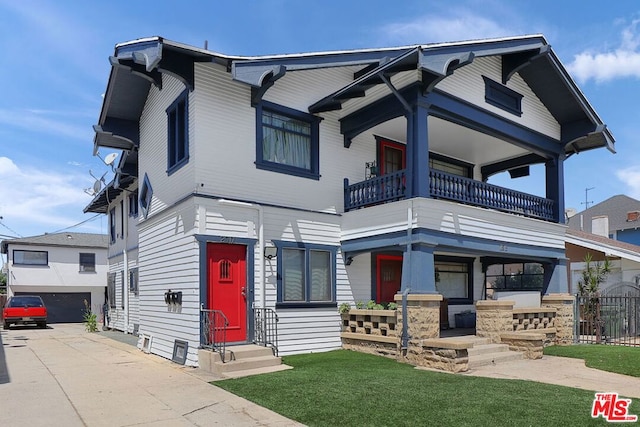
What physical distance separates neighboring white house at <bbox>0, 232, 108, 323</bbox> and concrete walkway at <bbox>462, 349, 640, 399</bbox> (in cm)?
2774

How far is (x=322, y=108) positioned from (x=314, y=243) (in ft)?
11.2

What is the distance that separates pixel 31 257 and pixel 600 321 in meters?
31.0

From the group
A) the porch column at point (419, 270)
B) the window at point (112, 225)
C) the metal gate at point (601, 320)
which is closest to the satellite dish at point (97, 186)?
the window at point (112, 225)

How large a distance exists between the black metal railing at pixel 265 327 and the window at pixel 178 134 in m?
3.80

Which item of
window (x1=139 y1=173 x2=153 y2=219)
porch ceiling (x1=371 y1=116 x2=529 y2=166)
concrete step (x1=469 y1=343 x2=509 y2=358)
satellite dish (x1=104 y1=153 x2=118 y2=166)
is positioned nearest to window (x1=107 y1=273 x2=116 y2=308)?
satellite dish (x1=104 y1=153 x2=118 y2=166)

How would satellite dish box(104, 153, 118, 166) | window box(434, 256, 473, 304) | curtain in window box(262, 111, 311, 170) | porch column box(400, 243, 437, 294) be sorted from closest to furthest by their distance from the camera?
1. porch column box(400, 243, 437, 294)
2. curtain in window box(262, 111, 311, 170)
3. window box(434, 256, 473, 304)
4. satellite dish box(104, 153, 118, 166)

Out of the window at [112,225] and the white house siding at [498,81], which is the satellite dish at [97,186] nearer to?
the window at [112,225]

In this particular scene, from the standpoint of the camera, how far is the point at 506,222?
13.2 meters

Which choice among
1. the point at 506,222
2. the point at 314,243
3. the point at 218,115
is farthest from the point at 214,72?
the point at 506,222

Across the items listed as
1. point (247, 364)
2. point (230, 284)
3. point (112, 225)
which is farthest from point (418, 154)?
point (112, 225)

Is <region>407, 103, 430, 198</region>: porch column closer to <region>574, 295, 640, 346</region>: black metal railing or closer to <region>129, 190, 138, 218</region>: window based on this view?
<region>574, 295, 640, 346</region>: black metal railing

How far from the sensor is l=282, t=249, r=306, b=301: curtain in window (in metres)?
11.7

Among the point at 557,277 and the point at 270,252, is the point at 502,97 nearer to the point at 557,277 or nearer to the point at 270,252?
the point at 557,277

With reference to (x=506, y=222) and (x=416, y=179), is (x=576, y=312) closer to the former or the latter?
(x=506, y=222)
